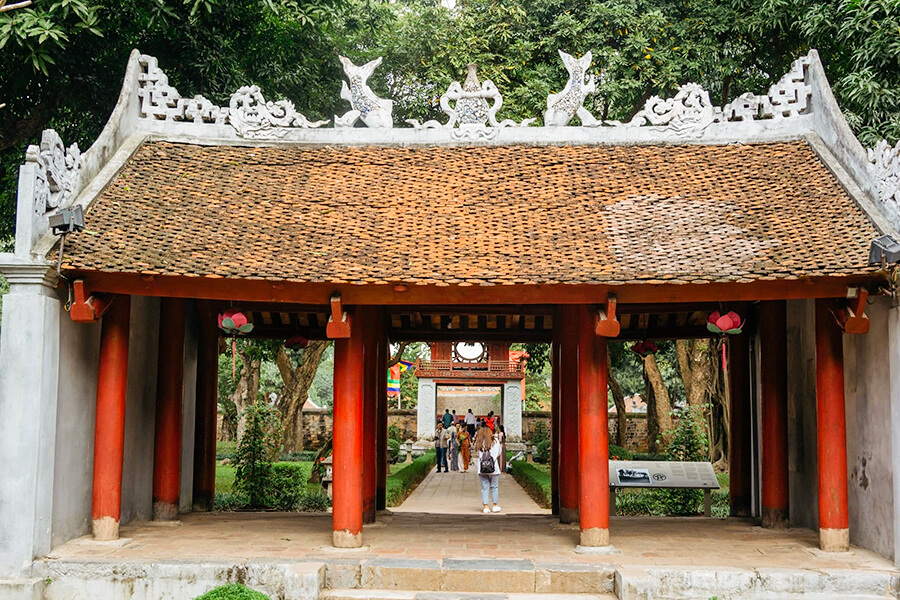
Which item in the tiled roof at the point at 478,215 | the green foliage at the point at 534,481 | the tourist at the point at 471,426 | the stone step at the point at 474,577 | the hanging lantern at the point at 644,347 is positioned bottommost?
the green foliage at the point at 534,481

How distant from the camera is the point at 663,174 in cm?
1152

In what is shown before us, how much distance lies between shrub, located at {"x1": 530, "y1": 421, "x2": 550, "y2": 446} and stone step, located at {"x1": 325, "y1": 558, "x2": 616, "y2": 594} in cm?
2232

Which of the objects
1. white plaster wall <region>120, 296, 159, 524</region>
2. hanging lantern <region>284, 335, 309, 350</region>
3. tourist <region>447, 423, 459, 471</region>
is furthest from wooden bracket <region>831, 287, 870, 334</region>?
tourist <region>447, 423, 459, 471</region>

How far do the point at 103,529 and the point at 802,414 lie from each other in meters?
8.79

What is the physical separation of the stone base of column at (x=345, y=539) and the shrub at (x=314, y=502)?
621 cm

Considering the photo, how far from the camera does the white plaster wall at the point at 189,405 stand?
41.6ft

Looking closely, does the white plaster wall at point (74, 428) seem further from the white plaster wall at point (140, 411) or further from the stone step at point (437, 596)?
the stone step at point (437, 596)

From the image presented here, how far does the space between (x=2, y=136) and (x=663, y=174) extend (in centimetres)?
1138

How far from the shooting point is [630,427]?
3400 cm

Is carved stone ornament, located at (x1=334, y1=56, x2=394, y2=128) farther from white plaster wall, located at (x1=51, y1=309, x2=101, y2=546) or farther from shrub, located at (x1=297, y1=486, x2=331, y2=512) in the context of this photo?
shrub, located at (x1=297, y1=486, x2=331, y2=512)

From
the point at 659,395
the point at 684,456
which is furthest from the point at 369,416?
the point at 659,395

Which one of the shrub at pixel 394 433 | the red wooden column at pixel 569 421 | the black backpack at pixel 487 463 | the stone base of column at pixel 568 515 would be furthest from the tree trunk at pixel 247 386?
the stone base of column at pixel 568 515

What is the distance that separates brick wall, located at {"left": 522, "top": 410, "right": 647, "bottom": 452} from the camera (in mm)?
33406

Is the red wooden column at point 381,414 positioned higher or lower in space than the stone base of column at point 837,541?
higher
